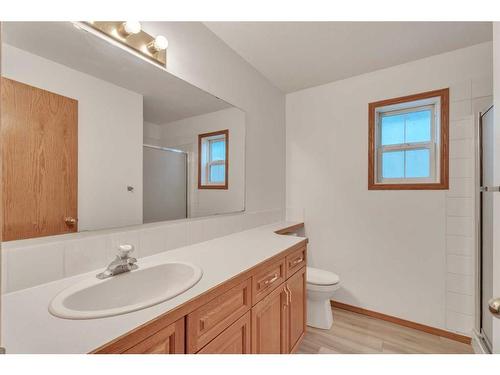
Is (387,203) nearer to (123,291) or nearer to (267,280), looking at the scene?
(267,280)

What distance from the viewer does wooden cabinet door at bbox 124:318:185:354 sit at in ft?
2.14

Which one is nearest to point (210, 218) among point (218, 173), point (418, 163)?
point (218, 173)

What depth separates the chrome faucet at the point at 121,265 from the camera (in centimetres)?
96

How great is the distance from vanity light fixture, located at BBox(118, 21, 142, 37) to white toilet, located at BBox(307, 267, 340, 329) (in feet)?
6.74

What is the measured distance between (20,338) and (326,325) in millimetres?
2011

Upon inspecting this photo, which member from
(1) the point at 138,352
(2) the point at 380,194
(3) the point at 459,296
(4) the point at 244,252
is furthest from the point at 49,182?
(3) the point at 459,296

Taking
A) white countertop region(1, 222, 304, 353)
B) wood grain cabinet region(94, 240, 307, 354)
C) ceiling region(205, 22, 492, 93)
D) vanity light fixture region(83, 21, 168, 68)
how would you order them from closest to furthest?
white countertop region(1, 222, 304, 353) < wood grain cabinet region(94, 240, 307, 354) < vanity light fixture region(83, 21, 168, 68) < ceiling region(205, 22, 492, 93)

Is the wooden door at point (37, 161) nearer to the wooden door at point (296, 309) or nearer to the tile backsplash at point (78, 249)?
the tile backsplash at point (78, 249)

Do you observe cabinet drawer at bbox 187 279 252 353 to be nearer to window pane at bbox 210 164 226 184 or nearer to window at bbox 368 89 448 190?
window pane at bbox 210 164 226 184

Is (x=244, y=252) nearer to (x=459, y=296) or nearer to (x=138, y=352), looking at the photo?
(x=138, y=352)

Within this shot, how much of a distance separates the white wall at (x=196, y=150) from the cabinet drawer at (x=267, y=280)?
2.09 feet

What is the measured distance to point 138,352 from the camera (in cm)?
65

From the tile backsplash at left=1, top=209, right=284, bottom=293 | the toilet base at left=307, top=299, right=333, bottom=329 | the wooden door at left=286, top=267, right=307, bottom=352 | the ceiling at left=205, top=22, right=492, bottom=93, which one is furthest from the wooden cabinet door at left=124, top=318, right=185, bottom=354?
the ceiling at left=205, top=22, right=492, bottom=93

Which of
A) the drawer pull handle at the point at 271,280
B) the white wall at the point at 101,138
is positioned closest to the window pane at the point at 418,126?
the drawer pull handle at the point at 271,280
